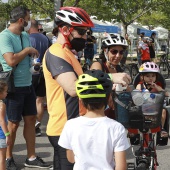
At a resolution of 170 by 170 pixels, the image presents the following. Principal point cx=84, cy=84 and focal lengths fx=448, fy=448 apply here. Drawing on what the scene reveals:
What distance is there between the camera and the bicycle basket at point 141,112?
13.0 feet

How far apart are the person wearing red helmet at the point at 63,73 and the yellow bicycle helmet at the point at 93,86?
27 cm

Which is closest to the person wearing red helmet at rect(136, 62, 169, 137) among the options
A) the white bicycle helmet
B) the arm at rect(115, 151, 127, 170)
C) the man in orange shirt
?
the white bicycle helmet

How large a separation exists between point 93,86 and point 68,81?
1.16 ft

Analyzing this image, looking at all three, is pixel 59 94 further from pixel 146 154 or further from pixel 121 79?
pixel 146 154

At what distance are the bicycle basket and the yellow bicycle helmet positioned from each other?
1.03 meters

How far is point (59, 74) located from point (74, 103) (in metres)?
0.25

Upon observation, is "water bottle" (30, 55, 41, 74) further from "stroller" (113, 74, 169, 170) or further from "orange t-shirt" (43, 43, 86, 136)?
"orange t-shirt" (43, 43, 86, 136)

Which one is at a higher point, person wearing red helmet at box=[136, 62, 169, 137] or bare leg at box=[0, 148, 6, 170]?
person wearing red helmet at box=[136, 62, 169, 137]

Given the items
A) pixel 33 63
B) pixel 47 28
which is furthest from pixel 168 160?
pixel 47 28

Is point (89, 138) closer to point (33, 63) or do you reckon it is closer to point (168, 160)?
point (33, 63)

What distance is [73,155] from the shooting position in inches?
117

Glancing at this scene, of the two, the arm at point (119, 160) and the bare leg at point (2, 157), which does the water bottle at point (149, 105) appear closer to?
the arm at point (119, 160)

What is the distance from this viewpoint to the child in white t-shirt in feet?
9.23

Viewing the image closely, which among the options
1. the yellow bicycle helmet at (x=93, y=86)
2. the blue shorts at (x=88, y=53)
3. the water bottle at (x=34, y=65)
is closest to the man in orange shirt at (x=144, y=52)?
the blue shorts at (x=88, y=53)
